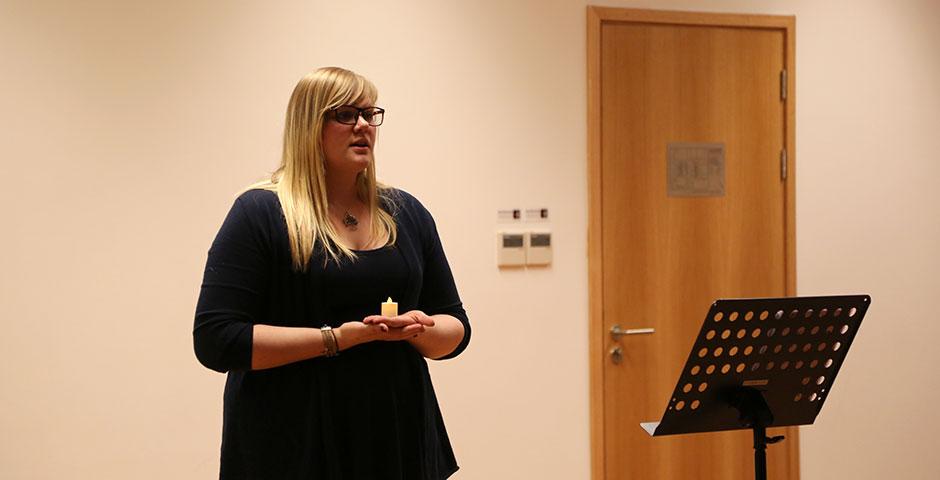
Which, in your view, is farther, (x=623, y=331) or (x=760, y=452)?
(x=623, y=331)

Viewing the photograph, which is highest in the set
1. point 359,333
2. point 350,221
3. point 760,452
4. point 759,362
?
point 350,221

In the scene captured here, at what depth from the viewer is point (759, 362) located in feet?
6.59

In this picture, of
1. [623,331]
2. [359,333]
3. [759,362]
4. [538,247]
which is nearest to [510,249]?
[538,247]

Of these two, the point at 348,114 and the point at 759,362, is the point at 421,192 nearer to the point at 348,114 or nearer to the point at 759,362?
the point at 348,114

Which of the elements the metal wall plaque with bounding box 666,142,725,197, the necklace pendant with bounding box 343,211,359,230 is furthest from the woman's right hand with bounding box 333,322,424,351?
the metal wall plaque with bounding box 666,142,725,197

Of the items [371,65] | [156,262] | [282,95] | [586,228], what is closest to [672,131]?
[586,228]

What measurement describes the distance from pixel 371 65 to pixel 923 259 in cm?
237

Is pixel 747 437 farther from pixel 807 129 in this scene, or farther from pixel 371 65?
pixel 371 65

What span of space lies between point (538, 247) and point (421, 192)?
0.47 meters

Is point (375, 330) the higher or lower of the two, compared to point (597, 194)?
lower

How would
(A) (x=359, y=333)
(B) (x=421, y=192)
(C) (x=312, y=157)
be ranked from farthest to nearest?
(B) (x=421, y=192) → (C) (x=312, y=157) → (A) (x=359, y=333)

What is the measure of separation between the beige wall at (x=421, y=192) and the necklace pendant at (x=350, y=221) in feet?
3.82

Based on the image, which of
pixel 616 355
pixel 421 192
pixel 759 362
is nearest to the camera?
pixel 759 362

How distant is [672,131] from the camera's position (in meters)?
3.32
